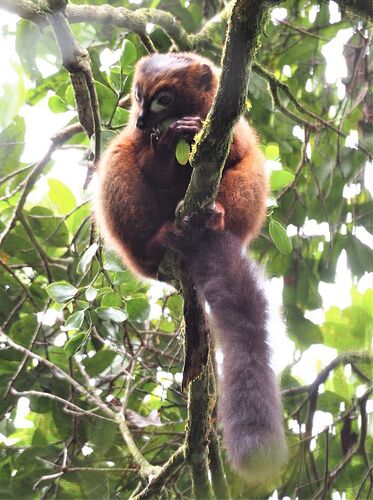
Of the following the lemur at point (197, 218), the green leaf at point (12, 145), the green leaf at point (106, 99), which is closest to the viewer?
the lemur at point (197, 218)

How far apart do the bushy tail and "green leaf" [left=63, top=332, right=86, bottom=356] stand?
0.76 m

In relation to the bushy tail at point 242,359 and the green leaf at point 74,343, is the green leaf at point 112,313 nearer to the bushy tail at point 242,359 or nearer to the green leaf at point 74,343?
the green leaf at point 74,343

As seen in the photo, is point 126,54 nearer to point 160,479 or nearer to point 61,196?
point 61,196

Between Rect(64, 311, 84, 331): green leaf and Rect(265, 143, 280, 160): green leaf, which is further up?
Rect(265, 143, 280, 160): green leaf

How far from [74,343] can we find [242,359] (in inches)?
47.2

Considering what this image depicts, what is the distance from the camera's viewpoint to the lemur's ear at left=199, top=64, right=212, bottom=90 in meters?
4.41

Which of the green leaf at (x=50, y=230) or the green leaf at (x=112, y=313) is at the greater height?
the green leaf at (x=50, y=230)

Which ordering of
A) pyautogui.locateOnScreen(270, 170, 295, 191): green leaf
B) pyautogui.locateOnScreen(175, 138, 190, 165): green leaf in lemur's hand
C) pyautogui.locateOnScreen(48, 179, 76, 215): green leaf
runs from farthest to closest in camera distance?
pyautogui.locateOnScreen(48, 179, 76, 215): green leaf
pyautogui.locateOnScreen(270, 170, 295, 191): green leaf
pyautogui.locateOnScreen(175, 138, 190, 165): green leaf in lemur's hand

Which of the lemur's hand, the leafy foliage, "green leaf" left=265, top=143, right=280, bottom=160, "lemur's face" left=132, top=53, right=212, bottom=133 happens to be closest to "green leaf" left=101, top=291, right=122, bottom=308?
the leafy foliage

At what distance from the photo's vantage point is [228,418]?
2.85m

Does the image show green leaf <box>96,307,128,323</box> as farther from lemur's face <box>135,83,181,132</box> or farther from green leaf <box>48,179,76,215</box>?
green leaf <box>48,179,76,215</box>

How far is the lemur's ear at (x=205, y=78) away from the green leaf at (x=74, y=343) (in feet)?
5.64

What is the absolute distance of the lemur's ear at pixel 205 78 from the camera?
4.41 m

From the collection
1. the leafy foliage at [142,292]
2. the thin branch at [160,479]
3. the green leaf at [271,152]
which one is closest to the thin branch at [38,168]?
the leafy foliage at [142,292]
